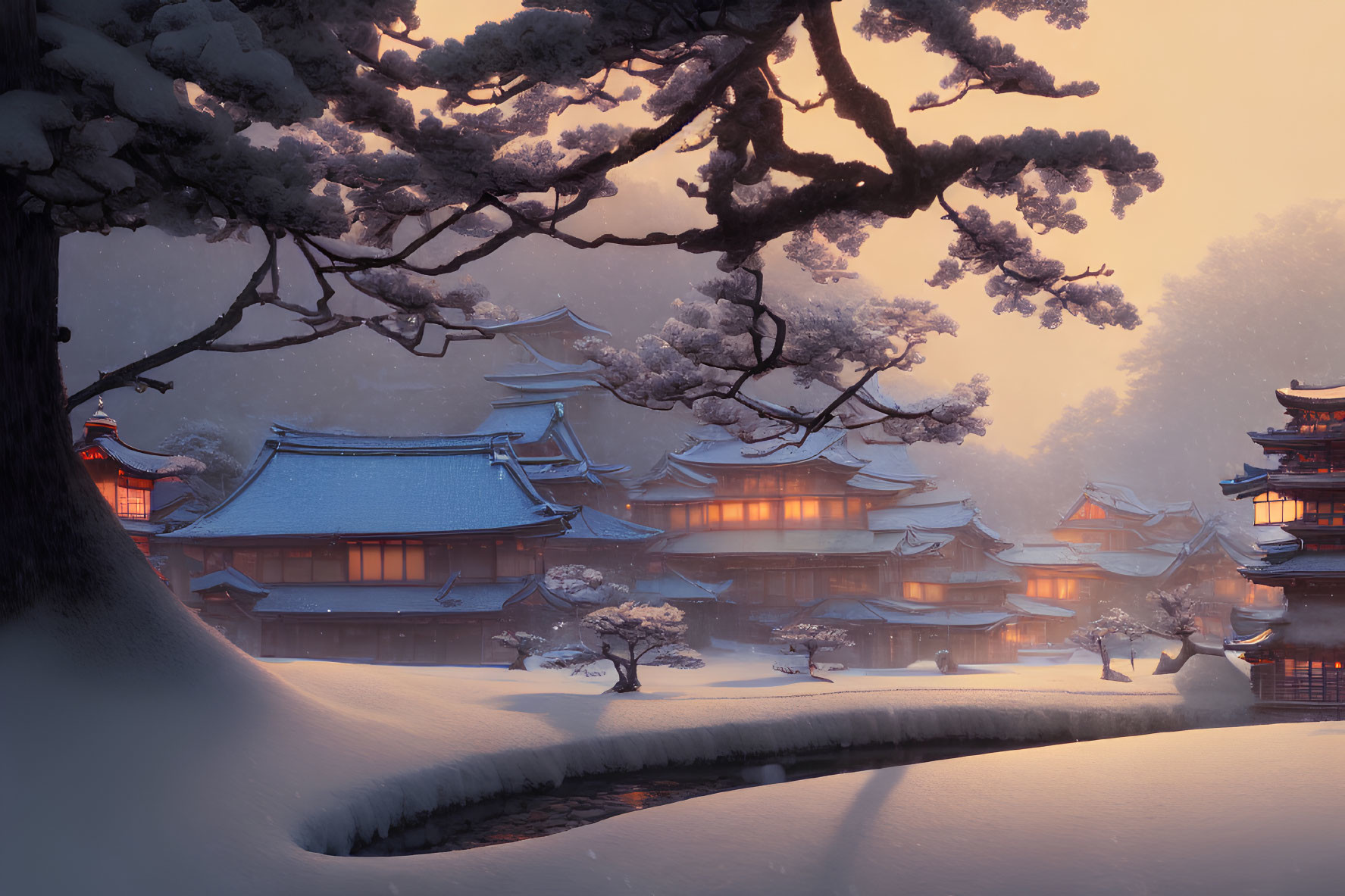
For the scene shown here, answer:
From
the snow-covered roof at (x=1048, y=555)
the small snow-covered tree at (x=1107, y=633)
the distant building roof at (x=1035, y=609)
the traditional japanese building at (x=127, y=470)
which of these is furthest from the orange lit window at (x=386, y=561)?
the snow-covered roof at (x=1048, y=555)

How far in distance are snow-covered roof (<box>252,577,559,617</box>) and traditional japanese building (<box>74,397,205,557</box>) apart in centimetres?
456

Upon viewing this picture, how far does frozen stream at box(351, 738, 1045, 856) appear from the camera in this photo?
28.2ft

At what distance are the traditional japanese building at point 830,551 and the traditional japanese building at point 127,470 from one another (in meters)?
14.8

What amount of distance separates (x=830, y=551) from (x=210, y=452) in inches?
1138

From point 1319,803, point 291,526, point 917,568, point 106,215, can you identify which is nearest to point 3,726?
point 106,215

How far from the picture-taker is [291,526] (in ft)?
77.8

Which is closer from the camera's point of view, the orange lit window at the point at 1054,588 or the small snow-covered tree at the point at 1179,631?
the small snow-covered tree at the point at 1179,631

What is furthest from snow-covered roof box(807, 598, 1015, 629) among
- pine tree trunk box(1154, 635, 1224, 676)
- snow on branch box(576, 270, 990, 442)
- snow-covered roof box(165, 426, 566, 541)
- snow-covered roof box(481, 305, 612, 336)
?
snow-covered roof box(481, 305, 612, 336)

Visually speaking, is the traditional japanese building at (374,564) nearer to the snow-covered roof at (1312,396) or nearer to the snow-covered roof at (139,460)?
the snow-covered roof at (139,460)

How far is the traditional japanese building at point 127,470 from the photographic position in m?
25.1

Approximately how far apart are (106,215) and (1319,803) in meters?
11.0

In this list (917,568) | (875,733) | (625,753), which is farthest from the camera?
(917,568)

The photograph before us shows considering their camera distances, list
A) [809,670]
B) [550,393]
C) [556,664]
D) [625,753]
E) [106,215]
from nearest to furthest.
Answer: [106,215] < [625,753] < [556,664] < [809,670] < [550,393]

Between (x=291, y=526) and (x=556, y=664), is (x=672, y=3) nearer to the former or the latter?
(x=556, y=664)
